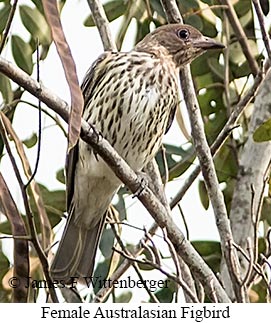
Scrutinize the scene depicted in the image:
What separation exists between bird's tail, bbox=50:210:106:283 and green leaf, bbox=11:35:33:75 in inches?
25.6

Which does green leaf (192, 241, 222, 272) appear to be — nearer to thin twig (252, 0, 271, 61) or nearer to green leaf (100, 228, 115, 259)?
green leaf (100, 228, 115, 259)

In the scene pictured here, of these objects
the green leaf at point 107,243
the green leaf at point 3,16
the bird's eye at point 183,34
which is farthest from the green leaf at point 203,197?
the green leaf at point 3,16

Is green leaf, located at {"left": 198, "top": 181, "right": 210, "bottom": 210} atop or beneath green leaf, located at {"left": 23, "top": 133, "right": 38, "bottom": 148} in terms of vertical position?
beneath

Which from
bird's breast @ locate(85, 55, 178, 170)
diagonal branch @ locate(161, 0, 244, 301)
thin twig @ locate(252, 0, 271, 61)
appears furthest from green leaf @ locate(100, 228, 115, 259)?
thin twig @ locate(252, 0, 271, 61)

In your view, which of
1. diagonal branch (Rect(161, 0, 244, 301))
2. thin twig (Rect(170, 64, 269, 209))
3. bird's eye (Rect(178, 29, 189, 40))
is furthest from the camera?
bird's eye (Rect(178, 29, 189, 40))

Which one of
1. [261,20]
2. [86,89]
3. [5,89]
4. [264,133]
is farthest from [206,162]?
[86,89]

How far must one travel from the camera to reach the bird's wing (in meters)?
3.66

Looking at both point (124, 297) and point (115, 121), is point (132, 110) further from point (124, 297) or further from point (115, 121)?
point (124, 297)

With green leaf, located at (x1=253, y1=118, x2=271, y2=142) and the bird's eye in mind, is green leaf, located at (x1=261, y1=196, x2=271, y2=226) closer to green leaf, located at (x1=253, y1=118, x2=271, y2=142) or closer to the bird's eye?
the bird's eye

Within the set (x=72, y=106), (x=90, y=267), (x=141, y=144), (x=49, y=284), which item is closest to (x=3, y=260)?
(x=90, y=267)

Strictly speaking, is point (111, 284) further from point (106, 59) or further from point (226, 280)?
point (106, 59)

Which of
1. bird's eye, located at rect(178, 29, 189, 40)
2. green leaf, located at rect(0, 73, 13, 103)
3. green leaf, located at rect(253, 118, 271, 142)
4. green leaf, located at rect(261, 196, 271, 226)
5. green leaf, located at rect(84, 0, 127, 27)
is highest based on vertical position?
green leaf, located at rect(84, 0, 127, 27)

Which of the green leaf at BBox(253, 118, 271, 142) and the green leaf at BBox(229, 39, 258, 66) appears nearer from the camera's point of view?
the green leaf at BBox(253, 118, 271, 142)

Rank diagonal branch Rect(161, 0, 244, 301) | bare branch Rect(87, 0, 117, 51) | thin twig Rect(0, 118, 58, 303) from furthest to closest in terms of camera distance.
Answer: bare branch Rect(87, 0, 117, 51) → diagonal branch Rect(161, 0, 244, 301) → thin twig Rect(0, 118, 58, 303)
